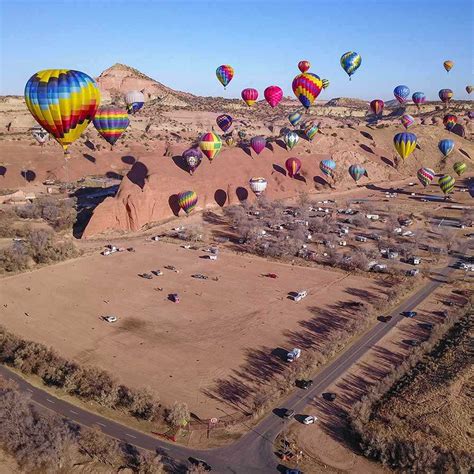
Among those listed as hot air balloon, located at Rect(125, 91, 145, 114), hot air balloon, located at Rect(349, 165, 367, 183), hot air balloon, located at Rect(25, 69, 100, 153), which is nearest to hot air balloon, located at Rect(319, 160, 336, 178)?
hot air balloon, located at Rect(349, 165, 367, 183)

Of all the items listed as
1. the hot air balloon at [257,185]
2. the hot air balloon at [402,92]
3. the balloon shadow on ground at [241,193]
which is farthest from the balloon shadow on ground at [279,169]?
the hot air balloon at [402,92]

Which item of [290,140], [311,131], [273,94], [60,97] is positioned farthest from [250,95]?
[60,97]

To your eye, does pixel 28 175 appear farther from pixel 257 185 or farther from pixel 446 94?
pixel 446 94

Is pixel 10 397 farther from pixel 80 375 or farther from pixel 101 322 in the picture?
pixel 101 322

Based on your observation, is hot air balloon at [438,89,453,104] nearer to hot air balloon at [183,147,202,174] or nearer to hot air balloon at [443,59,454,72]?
hot air balloon at [443,59,454,72]

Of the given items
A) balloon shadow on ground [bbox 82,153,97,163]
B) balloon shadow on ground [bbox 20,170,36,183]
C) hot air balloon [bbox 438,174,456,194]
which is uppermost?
balloon shadow on ground [bbox 82,153,97,163]
